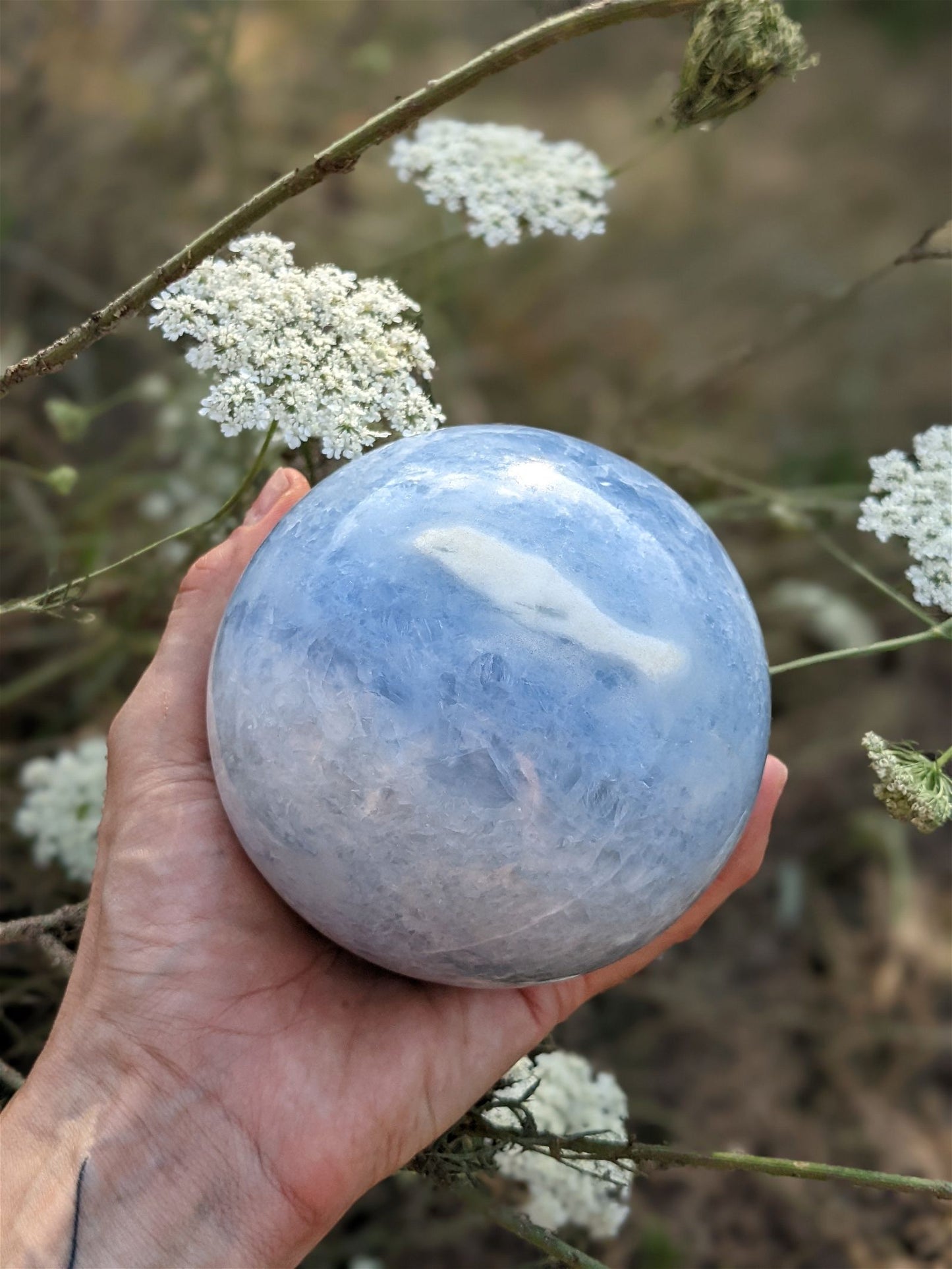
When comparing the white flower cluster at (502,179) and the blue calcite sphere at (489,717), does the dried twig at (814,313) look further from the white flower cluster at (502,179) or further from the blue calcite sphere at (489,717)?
the blue calcite sphere at (489,717)

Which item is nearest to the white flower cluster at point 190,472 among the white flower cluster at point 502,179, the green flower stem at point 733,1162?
the white flower cluster at point 502,179

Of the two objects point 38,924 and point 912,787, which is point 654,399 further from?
point 38,924

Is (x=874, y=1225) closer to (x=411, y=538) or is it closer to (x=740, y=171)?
(x=411, y=538)

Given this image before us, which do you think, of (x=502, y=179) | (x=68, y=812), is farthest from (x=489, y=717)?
(x=68, y=812)

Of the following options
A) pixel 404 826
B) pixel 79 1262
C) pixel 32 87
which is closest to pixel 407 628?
pixel 404 826

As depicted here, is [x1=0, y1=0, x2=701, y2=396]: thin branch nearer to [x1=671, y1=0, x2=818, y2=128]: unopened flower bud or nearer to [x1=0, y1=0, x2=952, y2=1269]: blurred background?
[x1=671, y1=0, x2=818, y2=128]: unopened flower bud

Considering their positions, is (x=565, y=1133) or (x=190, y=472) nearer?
(x=565, y=1133)
